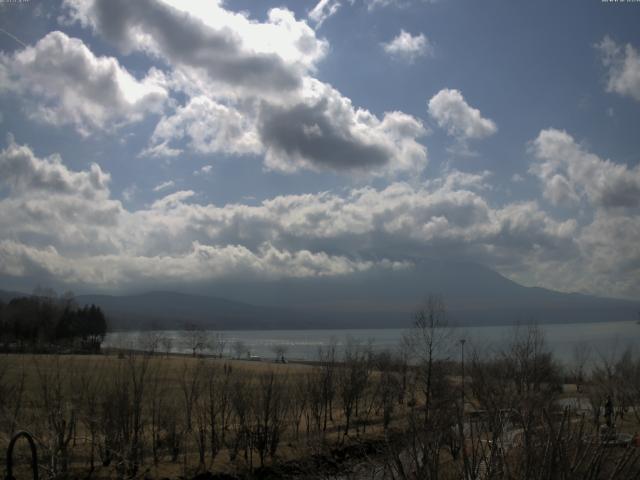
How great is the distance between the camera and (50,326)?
13438 cm

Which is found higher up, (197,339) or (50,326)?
(50,326)

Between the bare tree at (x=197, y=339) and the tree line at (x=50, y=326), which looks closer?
the tree line at (x=50, y=326)

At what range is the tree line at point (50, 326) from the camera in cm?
12669

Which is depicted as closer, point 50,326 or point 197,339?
point 50,326

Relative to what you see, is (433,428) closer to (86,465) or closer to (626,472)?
(626,472)

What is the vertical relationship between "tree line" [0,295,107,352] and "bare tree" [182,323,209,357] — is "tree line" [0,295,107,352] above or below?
above

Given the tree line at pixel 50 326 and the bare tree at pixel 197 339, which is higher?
the tree line at pixel 50 326

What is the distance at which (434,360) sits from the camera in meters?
63.6

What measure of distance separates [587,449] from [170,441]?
29.1m

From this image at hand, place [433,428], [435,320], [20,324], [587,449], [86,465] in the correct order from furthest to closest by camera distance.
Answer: [20,324] < [435,320] < [86,465] < [433,428] < [587,449]

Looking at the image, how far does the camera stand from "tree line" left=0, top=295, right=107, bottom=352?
12669cm

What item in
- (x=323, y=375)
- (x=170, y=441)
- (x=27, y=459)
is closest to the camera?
(x=27, y=459)

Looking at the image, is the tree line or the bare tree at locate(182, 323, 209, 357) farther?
the bare tree at locate(182, 323, 209, 357)

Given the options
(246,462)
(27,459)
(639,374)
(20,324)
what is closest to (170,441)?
(246,462)
